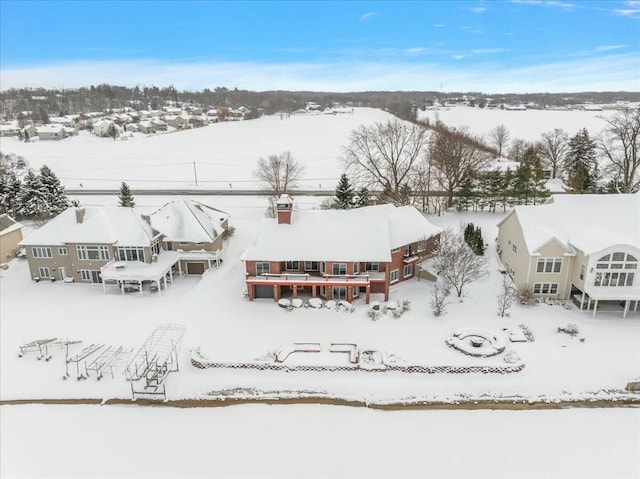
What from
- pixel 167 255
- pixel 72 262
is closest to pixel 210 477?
pixel 167 255

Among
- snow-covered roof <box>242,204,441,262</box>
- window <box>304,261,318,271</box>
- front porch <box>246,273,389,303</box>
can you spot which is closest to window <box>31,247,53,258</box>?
snow-covered roof <box>242,204,441,262</box>

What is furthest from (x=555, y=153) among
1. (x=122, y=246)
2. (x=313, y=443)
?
(x=313, y=443)

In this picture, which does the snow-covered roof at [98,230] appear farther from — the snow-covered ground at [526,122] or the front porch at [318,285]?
the snow-covered ground at [526,122]

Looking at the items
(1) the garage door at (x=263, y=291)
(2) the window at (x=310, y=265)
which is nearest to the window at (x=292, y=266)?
(2) the window at (x=310, y=265)

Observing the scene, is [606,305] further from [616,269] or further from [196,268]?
[196,268]

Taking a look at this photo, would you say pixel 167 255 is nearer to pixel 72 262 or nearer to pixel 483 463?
pixel 72 262
